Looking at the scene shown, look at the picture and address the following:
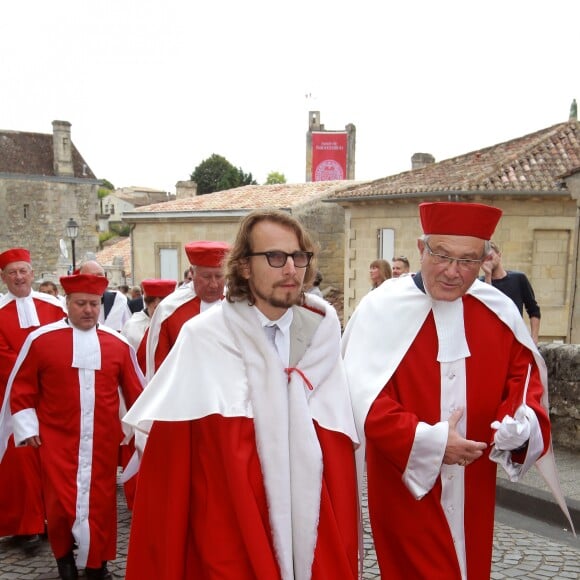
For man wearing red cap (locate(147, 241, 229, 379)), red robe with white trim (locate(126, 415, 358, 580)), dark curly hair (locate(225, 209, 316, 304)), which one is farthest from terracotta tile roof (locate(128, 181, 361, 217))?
red robe with white trim (locate(126, 415, 358, 580))

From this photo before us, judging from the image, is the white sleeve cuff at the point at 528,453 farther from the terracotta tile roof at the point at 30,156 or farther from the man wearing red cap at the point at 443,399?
the terracotta tile roof at the point at 30,156

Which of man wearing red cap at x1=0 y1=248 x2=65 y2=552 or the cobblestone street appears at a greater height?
man wearing red cap at x1=0 y1=248 x2=65 y2=552

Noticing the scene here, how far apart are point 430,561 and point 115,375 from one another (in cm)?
277

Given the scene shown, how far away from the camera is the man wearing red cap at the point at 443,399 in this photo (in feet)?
10.8

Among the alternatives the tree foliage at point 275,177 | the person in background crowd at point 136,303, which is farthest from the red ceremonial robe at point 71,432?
the tree foliage at point 275,177

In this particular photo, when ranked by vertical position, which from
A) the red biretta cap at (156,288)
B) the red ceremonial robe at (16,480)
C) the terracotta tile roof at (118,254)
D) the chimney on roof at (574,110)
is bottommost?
the terracotta tile roof at (118,254)

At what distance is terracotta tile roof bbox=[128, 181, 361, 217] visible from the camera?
1032 inches

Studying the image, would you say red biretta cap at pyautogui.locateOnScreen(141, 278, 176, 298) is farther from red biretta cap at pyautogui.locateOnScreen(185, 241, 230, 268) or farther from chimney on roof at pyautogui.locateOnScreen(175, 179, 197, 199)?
chimney on roof at pyautogui.locateOnScreen(175, 179, 197, 199)

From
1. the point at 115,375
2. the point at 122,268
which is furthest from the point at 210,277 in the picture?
the point at 122,268

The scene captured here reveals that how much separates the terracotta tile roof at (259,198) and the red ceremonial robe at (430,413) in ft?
72.0

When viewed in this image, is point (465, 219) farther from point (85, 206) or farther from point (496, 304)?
point (85, 206)

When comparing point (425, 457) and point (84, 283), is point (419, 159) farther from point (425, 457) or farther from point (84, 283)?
point (425, 457)

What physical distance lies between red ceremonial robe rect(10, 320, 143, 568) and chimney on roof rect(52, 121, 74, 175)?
5139 cm

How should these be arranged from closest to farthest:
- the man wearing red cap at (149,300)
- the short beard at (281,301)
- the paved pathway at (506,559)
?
the short beard at (281,301) < the paved pathway at (506,559) < the man wearing red cap at (149,300)
